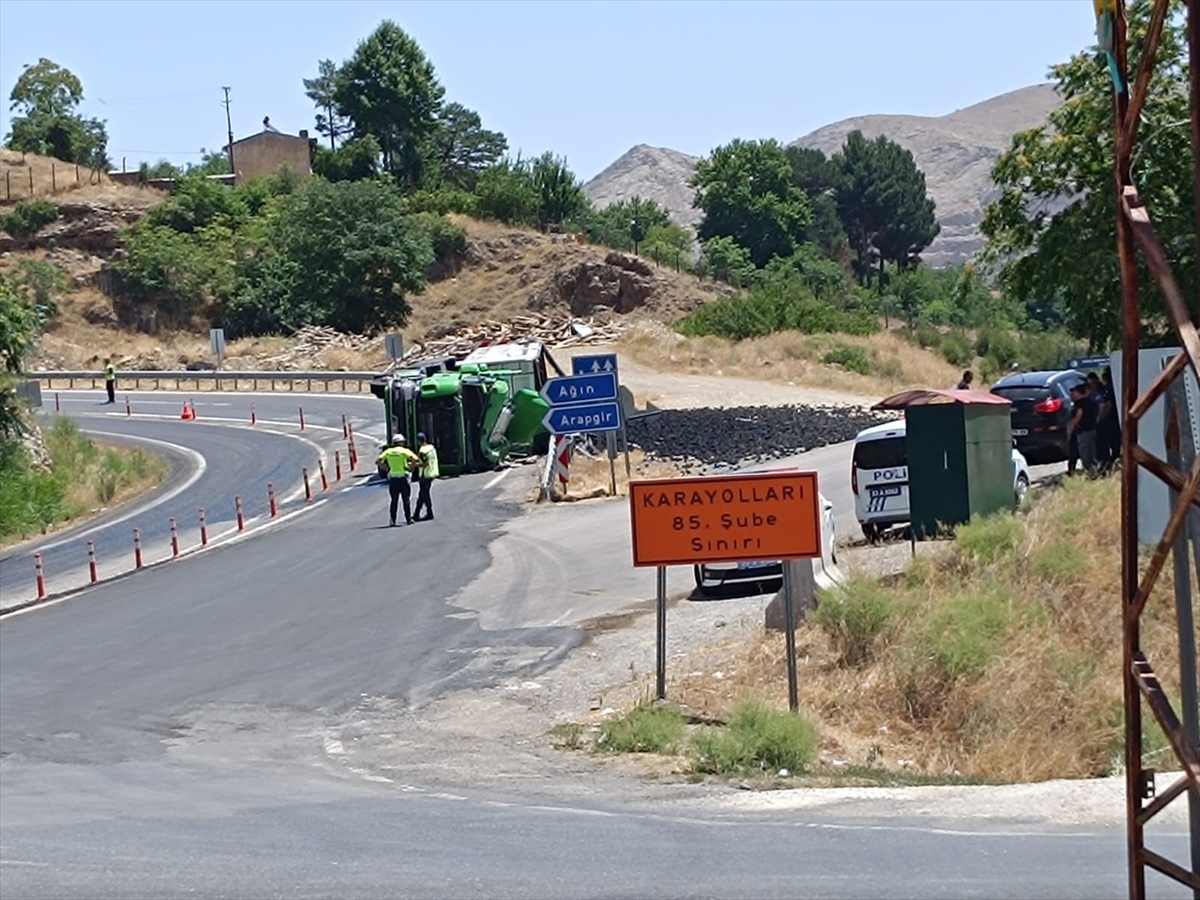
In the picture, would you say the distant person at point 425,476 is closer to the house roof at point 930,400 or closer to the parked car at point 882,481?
the parked car at point 882,481

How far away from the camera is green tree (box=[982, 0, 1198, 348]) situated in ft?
83.3

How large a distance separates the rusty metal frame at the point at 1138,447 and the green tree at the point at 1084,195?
73.2 ft

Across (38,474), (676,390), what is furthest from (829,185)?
(38,474)

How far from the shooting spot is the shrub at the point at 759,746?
13.2m

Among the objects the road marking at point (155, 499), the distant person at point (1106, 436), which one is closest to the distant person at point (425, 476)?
the road marking at point (155, 499)

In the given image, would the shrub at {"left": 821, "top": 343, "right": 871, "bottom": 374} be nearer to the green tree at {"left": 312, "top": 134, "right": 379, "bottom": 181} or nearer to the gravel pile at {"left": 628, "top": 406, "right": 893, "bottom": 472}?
the gravel pile at {"left": 628, "top": 406, "right": 893, "bottom": 472}

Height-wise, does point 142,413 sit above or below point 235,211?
below

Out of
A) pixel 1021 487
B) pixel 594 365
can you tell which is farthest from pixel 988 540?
pixel 594 365

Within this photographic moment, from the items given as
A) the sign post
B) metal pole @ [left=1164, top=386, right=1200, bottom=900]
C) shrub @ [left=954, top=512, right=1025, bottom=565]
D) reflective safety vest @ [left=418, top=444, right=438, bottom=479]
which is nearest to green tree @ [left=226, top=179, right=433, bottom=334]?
reflective safety vest @ [left=418, top=444, right=438, bottom=479]

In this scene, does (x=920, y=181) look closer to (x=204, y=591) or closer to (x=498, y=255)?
(x=498, y=255)

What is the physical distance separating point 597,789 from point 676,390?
1818 inches

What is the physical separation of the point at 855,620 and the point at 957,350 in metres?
62.3

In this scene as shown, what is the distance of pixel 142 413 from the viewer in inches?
2343

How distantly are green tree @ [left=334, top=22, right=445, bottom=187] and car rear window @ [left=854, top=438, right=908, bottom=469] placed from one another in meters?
94.5
